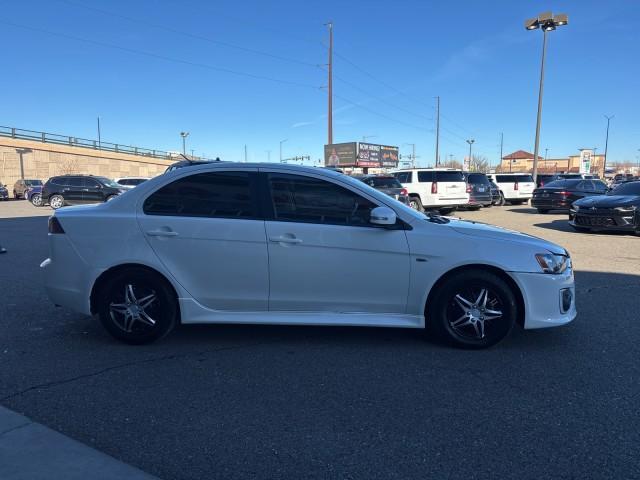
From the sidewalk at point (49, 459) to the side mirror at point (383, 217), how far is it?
256 cm

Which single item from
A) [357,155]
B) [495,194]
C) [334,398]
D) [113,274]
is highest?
[357,155]

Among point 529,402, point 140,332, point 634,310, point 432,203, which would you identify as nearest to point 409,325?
point 529,402

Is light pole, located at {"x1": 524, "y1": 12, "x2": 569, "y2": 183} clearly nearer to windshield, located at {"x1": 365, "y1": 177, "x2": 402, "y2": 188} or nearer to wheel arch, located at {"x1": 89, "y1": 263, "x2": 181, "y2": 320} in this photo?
windshield, located at {"x1": 365, "y1": 177, "x2": 402, "y2": 188}

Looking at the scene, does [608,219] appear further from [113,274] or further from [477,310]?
[113,274]

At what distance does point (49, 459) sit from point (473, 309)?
330 centimetres

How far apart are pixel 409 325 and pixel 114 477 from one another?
2.61 meters

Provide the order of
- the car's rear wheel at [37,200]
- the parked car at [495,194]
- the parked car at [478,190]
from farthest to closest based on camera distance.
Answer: the car's rear wheel at [37,200], the parked car at [495,194], the parked car at [478,190]

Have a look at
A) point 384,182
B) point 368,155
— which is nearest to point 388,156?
point 368,155

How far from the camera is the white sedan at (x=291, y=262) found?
4.21 metres

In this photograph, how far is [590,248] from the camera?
34.5 ft

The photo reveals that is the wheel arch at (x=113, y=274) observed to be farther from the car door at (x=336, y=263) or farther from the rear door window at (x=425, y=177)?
the rear door window at (x=425, y=177)

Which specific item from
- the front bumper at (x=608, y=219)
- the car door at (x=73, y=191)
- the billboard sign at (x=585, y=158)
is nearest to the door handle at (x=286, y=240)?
the front bumper at (x=608, y=219)

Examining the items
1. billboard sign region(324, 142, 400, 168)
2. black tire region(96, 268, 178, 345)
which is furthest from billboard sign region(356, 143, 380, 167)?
black tire region(96, 268, 178, 345)

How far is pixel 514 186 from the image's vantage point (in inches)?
1017
